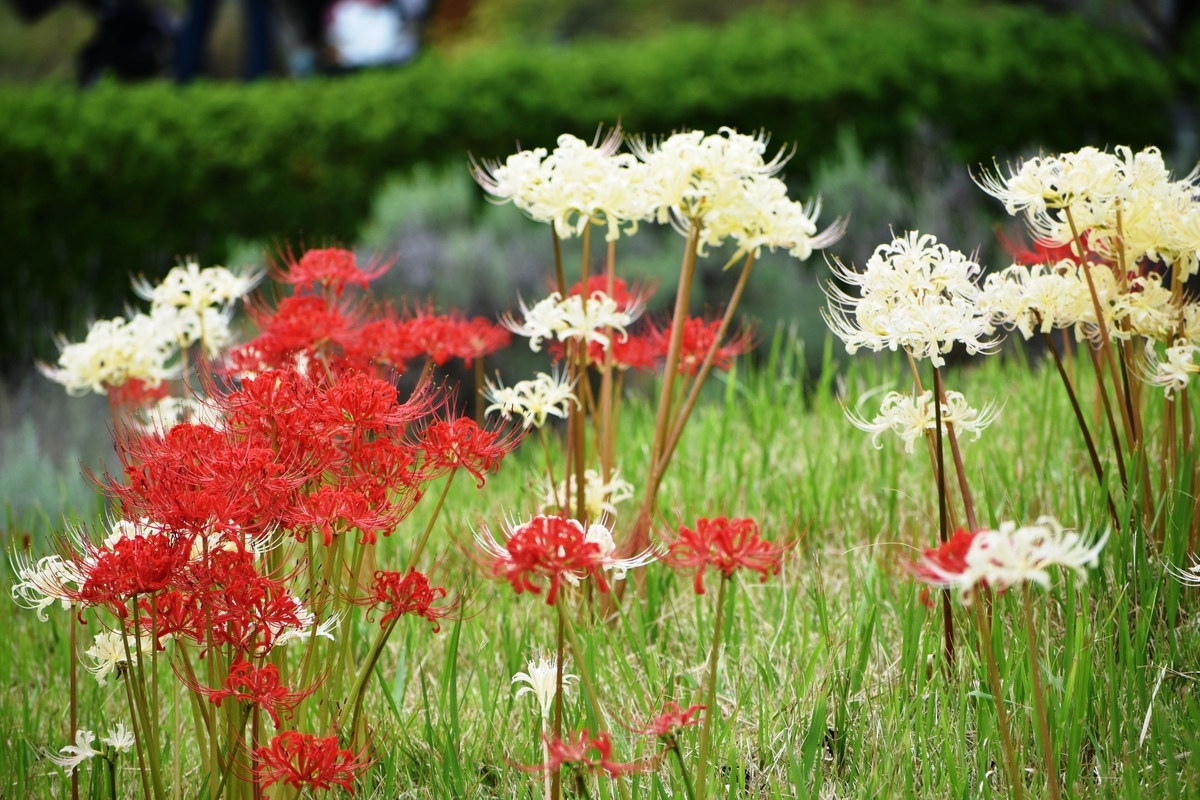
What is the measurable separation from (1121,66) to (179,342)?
7877 mm

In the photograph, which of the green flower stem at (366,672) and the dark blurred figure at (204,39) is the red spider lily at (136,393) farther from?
the dark blurred figure at (204,39)

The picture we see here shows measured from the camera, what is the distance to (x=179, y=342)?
2.75 metres

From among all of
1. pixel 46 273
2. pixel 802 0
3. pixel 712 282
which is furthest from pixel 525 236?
pixel 802 0

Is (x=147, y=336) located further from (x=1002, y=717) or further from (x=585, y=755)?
(x=1002, y=717)

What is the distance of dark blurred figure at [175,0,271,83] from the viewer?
51.1ft

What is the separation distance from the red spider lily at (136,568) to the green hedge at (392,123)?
611cm

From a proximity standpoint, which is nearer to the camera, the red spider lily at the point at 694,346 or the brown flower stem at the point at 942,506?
the brown flower stem at the point at 942,506

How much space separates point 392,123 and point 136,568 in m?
6.65

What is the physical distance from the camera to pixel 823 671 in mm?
2301

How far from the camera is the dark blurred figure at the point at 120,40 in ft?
59.6

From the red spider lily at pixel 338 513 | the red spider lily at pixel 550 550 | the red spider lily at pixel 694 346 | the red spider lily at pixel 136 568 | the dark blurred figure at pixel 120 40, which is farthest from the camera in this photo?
the dark blurred figure at pixel 120 40

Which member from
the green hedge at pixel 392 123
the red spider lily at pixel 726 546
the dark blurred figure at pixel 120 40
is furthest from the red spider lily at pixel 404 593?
the dark blurred figure at pixel 120 40

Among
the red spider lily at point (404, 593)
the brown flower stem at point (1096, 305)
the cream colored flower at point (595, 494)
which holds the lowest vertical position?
the red spider lily at point (404, 593)

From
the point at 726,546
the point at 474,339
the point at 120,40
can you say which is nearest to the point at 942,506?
the point at 726,546
